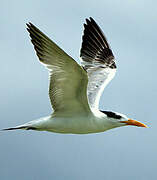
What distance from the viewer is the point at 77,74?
1073 centimetres

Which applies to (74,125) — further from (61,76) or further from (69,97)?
(61,76)

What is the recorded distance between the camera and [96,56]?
1636 cm

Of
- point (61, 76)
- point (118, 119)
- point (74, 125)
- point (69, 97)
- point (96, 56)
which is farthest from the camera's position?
point (96, 56)

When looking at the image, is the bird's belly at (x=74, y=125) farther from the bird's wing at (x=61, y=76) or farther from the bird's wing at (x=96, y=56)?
the bird's wing at (x=96, y=56)

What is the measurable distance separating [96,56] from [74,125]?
501 centimetres

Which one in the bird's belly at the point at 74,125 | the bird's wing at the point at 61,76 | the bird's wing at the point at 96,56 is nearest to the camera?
the bird's wing at the point at 61,76

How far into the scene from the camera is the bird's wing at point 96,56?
47.9ft

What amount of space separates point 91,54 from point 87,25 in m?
1.00

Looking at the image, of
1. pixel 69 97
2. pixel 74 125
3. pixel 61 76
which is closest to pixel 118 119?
pixel 74 125

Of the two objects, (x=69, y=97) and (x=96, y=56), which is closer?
(x=69, y=97)

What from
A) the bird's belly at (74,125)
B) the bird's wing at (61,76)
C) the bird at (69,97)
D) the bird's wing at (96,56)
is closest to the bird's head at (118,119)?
the bird at (69,97)

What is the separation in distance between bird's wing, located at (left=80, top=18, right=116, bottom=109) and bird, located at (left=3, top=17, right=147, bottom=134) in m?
0.08

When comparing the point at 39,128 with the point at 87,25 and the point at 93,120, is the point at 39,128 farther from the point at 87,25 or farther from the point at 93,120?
the point at 87,25

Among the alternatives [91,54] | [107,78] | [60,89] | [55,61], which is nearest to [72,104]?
[60,89]
